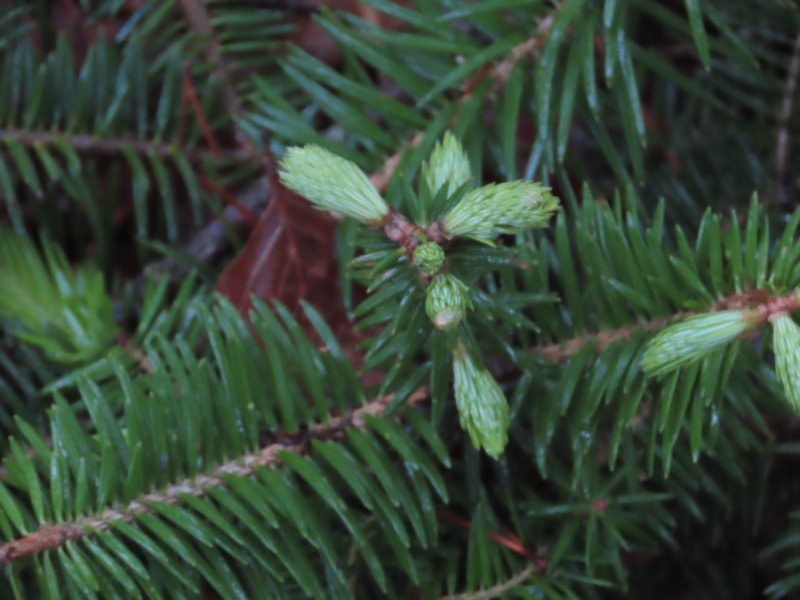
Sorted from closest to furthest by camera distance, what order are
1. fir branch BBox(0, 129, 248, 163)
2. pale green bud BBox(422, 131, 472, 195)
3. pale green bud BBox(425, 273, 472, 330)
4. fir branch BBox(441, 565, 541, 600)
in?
pale green bud BBox(425, 273, 472, 330) → pale green bud BBox(422, 131, 472, 195) → fir branch BBox(441, 565, 541, 600) → fir branch BBox(0, 129, 248, 163)

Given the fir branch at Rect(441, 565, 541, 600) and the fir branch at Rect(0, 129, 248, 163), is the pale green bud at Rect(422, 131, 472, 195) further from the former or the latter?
the fir branch at Rect(0, 129, 248, 163)

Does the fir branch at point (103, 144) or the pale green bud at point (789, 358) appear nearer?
the pale green bud at point (789, 358)

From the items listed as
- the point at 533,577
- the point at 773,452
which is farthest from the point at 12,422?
the point at 773,452

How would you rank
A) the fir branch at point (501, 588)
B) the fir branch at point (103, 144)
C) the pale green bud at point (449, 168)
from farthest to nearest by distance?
1. the fir branch at point (103, 144)
2. the fir branch at point (501, 588)
3. the pale green bud at point (449, 168)

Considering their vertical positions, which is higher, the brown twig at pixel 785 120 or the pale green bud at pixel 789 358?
the brown twig at pixel 785 120

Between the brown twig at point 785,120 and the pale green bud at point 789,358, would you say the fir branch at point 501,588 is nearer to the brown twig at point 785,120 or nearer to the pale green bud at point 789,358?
the pale green bud at point 789,358

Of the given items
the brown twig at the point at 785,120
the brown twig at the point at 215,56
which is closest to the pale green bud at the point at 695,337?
the brown twig at the point at 785,120

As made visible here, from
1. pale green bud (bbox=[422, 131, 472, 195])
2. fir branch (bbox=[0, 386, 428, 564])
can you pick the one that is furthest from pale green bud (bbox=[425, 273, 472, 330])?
fir branch (bbox=[0, 386, 428, 564])

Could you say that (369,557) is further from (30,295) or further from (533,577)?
(30,295)
